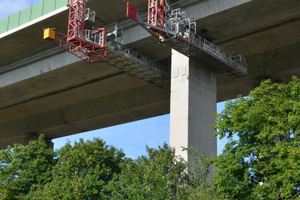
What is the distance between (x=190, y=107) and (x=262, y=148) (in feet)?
36.6

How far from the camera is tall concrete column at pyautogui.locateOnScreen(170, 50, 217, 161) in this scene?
112ft

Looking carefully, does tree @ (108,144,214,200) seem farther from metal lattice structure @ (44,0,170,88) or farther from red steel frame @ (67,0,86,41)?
red steel frame @ (67,0,86,41)

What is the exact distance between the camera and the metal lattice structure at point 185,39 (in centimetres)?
3281

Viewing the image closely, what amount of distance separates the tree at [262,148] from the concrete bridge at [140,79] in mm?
8479

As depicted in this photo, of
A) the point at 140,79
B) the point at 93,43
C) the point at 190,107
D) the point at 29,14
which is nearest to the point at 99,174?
the point at 190,107

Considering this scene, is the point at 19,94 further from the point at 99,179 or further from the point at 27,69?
the point at 99,179

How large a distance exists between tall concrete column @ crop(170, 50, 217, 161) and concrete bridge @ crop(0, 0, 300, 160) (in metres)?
0.07

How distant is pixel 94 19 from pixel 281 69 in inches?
644

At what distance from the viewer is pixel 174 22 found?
34031 millimetres

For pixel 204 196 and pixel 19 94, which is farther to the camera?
pixel 19 94

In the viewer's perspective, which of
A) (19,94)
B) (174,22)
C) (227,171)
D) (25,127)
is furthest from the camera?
(25,127)

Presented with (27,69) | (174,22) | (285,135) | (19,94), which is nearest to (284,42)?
(174,22)

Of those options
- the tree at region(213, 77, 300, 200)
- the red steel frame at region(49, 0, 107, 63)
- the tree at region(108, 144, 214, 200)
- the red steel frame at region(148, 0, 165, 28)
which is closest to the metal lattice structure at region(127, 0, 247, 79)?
the red steel frame at region(148, 0, 165, 28)

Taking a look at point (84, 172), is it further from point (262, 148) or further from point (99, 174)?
point (262, 148)
